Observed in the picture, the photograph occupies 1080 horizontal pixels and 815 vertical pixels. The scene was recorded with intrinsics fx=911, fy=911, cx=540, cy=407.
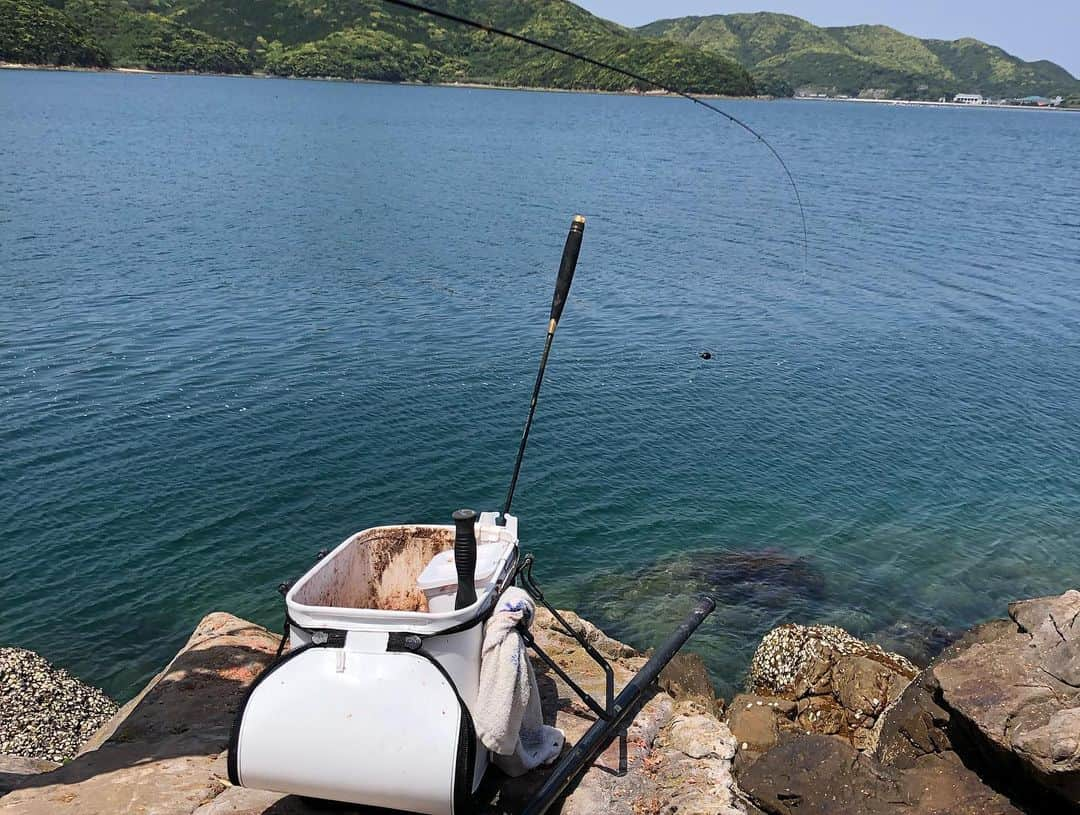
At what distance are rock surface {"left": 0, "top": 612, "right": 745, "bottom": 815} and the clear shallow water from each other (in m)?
4.57

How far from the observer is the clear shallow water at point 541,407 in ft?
57.6

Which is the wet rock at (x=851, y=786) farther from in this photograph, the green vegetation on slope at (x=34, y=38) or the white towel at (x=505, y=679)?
the green vegetation on slope at (x=34, y=38)

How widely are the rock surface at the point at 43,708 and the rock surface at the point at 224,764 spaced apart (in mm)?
2180

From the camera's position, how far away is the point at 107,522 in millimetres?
17969

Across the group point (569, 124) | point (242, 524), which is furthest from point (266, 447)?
point (569, 124)

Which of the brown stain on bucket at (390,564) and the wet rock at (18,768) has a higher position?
the brown stain on bucket at (390,564)

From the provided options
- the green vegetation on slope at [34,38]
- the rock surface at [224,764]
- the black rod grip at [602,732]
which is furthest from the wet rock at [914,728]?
the green vegetation on slope at [34,38]

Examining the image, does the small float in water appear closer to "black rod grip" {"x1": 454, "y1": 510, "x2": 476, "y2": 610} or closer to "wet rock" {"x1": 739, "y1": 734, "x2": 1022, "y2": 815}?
"black rod grip" {"x1": 454, "y1": 510, "x2": 476, "y2": 610}

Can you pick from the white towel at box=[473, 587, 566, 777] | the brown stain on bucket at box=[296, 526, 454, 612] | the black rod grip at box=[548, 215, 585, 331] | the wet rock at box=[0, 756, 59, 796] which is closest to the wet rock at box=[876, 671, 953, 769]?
the white towel at box=[473, 587, 566, 777]

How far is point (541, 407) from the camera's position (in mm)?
25391

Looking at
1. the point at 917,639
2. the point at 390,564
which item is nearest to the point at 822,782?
the point at 390,564

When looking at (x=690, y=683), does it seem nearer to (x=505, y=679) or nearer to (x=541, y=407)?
(x=505, y=679)

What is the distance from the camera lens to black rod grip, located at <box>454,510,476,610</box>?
23.5 ft

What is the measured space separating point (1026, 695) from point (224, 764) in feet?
29.5
